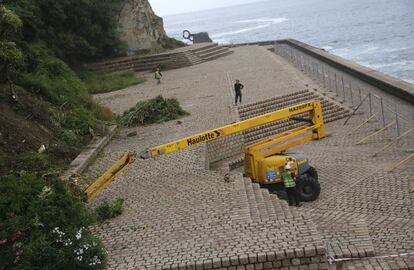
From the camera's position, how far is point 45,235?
7.53 metres

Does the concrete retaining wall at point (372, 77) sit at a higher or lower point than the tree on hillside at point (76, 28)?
lower

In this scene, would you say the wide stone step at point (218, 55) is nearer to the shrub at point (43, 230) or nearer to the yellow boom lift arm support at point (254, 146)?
the yellow boom lift arm support at point (254, 146)

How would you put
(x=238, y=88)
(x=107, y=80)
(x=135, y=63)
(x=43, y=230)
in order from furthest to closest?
(x=135, y=63) → (x=107, y=80) → (x=238, y=88) → (x=43, y=230)

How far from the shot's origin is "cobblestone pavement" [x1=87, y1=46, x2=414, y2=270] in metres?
7.98

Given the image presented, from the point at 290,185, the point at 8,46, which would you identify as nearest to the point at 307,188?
the point at 290,185

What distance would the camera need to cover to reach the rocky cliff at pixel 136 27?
38.1 metres

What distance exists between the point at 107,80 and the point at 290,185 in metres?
21.3

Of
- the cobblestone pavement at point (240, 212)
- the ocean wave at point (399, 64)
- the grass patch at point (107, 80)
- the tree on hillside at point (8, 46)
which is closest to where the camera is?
the cobblestone pavement at point (240, 212)

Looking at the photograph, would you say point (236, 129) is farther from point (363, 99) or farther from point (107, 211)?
point (363, 99)

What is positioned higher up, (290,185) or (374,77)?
(290,185)

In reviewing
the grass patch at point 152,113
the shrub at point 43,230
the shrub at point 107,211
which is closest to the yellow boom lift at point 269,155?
the shrub at point 107,211

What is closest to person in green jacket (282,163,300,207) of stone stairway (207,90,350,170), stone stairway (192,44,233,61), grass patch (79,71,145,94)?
stone stairway (207,90,350,170)

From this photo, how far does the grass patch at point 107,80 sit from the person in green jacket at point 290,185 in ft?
61.0

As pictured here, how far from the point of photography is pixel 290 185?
11.7 metres
